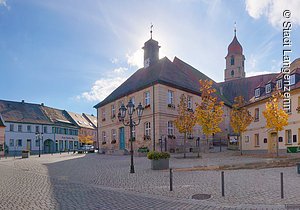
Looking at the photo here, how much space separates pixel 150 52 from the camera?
35938 millimetres

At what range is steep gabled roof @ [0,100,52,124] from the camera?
175 feet

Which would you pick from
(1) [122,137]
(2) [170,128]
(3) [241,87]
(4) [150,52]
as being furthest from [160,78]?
(3) [241,87]

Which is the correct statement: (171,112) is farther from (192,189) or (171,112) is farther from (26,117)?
(26,117)

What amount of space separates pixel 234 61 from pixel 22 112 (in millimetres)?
52132

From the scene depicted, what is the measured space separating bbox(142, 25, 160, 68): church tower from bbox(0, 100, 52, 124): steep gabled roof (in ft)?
108

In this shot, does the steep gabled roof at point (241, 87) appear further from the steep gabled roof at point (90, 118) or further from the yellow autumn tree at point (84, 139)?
the steep gabled roof at point (90, 118)

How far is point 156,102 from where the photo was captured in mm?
28234

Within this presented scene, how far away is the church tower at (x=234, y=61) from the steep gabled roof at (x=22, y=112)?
46.0 m

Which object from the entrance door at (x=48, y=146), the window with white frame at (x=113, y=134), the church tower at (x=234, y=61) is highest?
the church tower at (x=234, y=61)

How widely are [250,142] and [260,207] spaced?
80.4ft

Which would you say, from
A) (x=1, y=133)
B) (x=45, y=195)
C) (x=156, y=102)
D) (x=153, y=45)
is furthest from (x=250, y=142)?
(x=1, y=133)

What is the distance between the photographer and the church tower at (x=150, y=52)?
35.9m

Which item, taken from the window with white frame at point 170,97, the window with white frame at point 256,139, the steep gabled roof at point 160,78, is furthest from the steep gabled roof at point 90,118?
the window with white frame at point 256,139

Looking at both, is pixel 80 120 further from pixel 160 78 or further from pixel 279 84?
pixel 279 84
